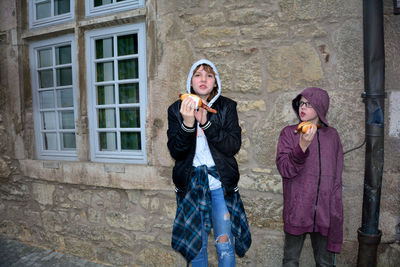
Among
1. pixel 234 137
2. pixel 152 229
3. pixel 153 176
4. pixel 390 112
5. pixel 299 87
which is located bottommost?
pixel 152 229

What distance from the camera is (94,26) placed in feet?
9.87

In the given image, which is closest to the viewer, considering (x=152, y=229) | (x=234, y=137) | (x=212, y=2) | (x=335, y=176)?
(x=335, y=176)

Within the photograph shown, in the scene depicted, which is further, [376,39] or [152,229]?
[152,229]

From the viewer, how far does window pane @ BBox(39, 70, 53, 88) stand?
3.47 meters

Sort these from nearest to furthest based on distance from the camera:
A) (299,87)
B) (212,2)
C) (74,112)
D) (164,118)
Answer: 1. (299,87)
2. (212,2)
3. (164,118)
4. (74,112)

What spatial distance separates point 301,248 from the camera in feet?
Answer: 6.30

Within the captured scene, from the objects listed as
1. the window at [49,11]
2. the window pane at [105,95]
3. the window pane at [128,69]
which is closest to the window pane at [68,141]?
the window pane at [105,95]

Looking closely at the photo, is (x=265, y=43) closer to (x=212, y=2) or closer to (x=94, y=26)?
(x=212, y=2)

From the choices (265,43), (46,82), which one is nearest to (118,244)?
(46,82)

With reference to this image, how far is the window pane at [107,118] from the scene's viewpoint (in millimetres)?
3109

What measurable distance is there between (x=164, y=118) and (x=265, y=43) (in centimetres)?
115

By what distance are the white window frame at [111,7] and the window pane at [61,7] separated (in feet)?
1.24

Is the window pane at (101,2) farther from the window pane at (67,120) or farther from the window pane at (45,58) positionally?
the window pane at (67,120)

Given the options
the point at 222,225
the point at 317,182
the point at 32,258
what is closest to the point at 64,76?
the point at 32,258
